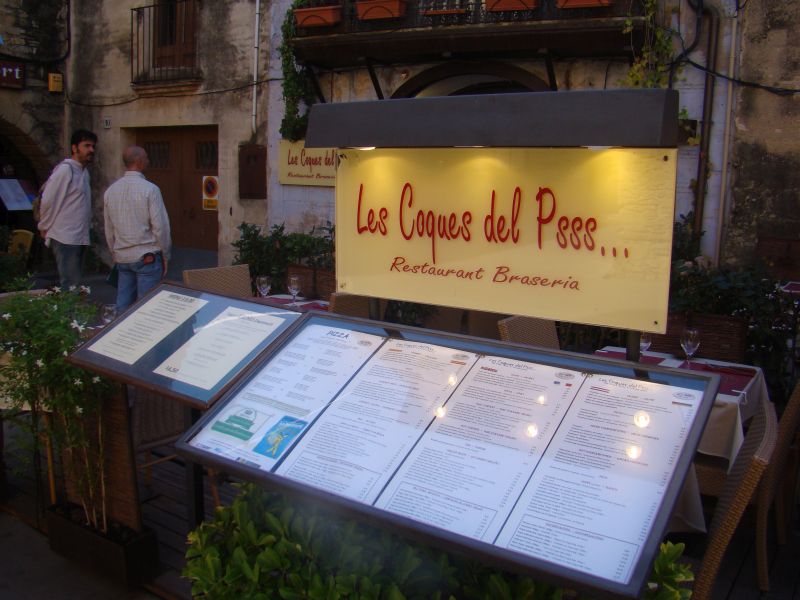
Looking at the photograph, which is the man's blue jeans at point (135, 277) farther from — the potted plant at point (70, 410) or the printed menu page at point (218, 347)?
the printed menu page at point (218, 347)

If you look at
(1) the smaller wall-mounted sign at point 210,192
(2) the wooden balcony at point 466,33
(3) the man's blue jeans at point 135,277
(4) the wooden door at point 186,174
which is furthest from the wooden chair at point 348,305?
(4) the wooden door at point 186,174

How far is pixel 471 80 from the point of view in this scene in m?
7.94

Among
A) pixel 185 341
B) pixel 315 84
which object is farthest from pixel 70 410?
pixel 315 84

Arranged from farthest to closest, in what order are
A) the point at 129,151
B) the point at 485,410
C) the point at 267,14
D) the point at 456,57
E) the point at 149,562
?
the point at 267,14 < the point at 456,57 < the point at 129,151 < the point at 149,562 < the point at 485,410

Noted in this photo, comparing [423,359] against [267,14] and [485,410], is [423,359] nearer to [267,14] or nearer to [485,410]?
[485,410]

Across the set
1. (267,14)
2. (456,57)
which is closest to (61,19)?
(267,14)

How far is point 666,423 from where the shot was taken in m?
1.69

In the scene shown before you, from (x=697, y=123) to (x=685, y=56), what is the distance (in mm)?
618

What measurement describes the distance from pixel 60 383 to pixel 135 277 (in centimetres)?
277

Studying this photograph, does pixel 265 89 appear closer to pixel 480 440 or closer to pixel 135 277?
pixel 135 277

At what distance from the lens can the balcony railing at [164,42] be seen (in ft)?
33.1

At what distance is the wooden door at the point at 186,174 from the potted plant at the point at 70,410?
7.33 metres

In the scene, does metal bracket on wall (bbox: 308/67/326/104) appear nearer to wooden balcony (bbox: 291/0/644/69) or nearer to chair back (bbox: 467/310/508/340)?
wooden balcony (bbox: 291/0/644/69)

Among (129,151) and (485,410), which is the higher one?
(129,151)
